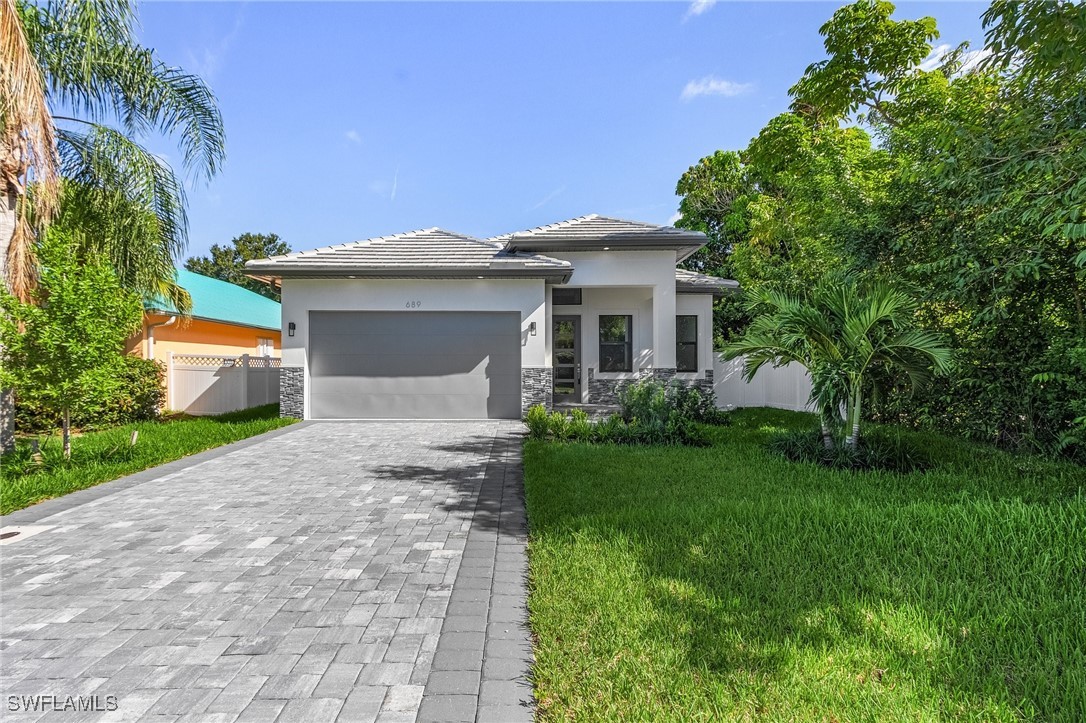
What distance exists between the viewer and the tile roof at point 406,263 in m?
11.2

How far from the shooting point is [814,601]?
305 centimetres

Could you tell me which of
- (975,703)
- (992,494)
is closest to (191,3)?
(975,703)

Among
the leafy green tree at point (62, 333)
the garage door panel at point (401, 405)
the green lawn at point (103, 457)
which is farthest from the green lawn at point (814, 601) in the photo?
the garage door panel at point (401, 405)

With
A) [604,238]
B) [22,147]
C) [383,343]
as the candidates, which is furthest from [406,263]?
[22,147]

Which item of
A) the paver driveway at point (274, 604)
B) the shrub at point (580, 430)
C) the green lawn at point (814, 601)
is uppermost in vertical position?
the shrub at point (580, 430)

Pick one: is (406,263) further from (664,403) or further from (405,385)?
(664,403)

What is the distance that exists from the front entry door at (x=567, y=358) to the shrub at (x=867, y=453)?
7.07m

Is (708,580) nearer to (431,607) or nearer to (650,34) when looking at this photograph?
(431,607)

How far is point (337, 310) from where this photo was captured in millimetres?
11914

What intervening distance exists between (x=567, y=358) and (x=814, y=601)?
11.1 meters

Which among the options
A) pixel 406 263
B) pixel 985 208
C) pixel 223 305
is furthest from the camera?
pixel 223 305

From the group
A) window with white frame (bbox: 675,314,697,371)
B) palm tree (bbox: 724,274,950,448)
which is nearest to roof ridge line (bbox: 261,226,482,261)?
window with white frame (bbox: 675,314,697,371)

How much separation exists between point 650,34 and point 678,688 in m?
11.6

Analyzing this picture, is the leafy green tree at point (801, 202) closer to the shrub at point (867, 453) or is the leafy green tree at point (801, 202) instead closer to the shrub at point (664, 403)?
the shrub at point (664, 403)
